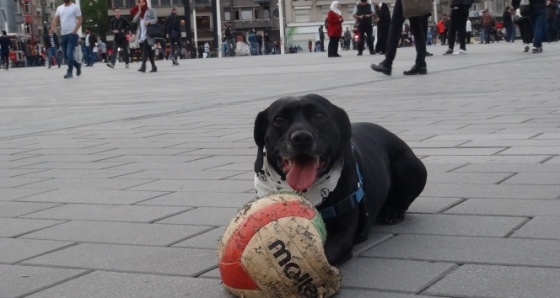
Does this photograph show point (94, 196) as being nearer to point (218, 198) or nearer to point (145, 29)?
point (218, 198)

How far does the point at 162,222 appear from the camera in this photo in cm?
447

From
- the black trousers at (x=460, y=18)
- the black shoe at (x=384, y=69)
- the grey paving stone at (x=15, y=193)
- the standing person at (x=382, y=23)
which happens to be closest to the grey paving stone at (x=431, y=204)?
the grey paving stone at (x=15, y=193)

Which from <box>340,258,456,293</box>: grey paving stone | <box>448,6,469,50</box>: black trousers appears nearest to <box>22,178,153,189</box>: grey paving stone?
<box>340,258,456,293</box>: grey paving stone

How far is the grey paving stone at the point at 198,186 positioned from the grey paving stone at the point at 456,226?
1.26 m

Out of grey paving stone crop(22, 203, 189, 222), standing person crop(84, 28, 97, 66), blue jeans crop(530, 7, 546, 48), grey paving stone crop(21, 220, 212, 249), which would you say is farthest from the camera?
standing person crop(84, 28, 97, 66)

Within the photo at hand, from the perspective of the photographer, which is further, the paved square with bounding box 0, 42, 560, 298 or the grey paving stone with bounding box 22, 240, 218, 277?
the grey paving stone with bounding box 22, 240, 218, 277

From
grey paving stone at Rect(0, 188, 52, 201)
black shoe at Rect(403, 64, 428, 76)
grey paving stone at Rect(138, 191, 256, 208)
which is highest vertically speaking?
grey paving stone at Rect(138, 191, 256, 208)

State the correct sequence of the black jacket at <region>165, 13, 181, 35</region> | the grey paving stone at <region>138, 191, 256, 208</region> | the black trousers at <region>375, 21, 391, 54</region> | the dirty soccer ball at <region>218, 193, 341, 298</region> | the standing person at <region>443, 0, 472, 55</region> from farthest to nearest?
1. the black jacket at <region>165, 13, 181, 35</region>
2. the black trousers at <region>375, 21, 391, 54</region>
3. the standing person at <region>443, 0, 472, 55</region>
4. the grey paving stone at <region>138, 191, 256, 208</region>
5. the dirty soccer ball at <region>218, 193, 341, 298</region>

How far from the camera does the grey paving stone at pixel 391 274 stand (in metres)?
3.14

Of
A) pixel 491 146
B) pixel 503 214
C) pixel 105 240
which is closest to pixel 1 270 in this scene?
pixel 105 240

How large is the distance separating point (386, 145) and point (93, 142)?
443 cm

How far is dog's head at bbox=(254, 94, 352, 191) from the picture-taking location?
331 cm

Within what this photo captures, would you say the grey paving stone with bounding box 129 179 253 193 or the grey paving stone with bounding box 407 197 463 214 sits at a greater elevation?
the grey paving stone with bounding box 407 197 463 214

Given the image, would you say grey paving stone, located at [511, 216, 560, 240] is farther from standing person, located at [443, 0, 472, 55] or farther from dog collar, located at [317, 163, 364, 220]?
standing person, located at [443, 0, 472, 55]
